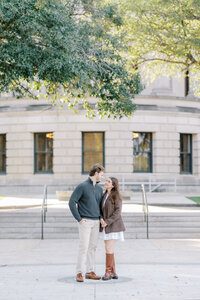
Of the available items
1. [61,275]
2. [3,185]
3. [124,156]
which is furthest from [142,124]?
[61,275]

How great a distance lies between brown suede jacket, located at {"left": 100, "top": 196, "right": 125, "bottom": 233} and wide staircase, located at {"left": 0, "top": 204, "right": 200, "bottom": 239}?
715 centimetres

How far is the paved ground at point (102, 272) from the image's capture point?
880cm

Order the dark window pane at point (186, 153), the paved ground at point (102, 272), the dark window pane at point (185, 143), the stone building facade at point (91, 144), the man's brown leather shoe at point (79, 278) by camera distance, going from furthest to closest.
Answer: the dark window pane at point (185, 143) → the dark window pane at point (186, 153) → the stone building facade at point (91, 144) → the man's brown leather shoe at point (79, 278) → the paved ground at point (102, 272)

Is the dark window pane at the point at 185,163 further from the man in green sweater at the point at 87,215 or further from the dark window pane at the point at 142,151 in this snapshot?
the man in green sweater at the point at 87,215

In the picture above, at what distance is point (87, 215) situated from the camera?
393 inches

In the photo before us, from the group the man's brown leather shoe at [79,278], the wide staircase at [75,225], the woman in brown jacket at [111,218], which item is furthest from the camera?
the wide staircase at [75,225]

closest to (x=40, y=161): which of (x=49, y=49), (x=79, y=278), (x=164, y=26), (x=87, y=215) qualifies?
(x=164, y=26)

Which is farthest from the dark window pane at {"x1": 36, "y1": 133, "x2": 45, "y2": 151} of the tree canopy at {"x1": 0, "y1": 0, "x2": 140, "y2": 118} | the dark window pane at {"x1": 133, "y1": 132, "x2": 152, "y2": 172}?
the tree canopy at {"x1": 0, "y1": 0, "x2": 140, "y2": 118}

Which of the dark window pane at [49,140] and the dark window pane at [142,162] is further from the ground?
the dark window pane at [49,140]

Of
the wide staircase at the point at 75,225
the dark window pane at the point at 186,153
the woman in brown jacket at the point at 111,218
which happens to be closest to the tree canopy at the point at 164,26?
the wide staircase at the point at 75,225

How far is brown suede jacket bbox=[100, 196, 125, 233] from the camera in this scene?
33.2 ft

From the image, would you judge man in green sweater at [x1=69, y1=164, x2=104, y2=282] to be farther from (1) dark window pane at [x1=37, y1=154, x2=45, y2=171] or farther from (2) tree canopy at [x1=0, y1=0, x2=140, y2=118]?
(1) dark window pane at [x1=37, y1=154, x2=45, y2=171]

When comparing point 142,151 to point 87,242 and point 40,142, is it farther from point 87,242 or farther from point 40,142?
point 87,242

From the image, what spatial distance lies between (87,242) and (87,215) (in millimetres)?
482
